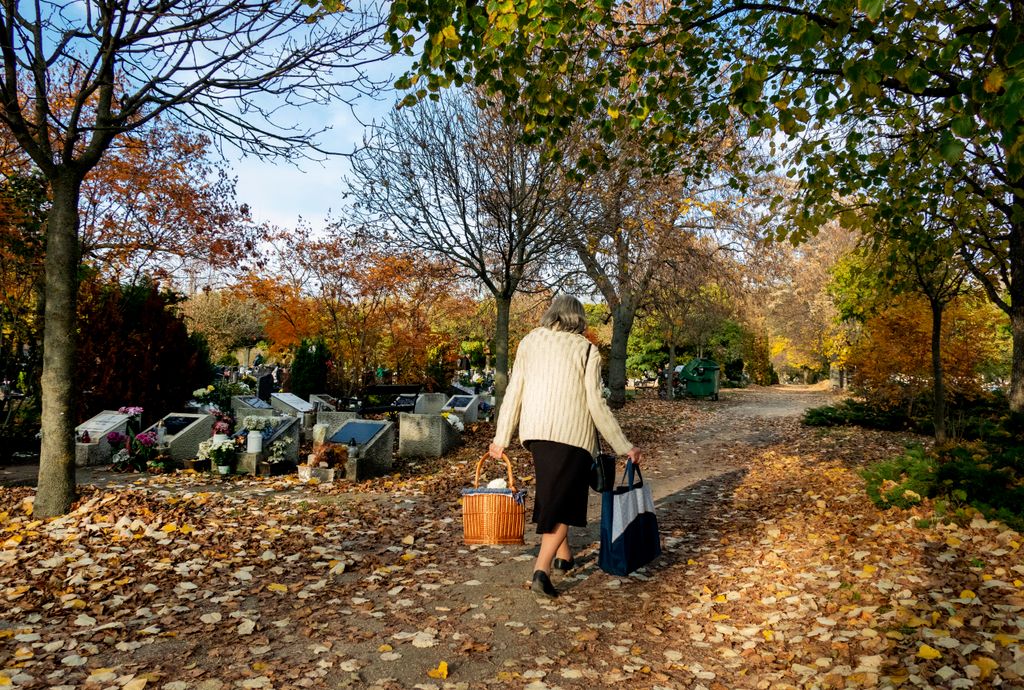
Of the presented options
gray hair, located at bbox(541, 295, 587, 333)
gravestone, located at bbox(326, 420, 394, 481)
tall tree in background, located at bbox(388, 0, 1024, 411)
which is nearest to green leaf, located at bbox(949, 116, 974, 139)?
tall tree in background, located at bbox(388, 0, 1024, 411)

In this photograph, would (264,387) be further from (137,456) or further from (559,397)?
(559,397)

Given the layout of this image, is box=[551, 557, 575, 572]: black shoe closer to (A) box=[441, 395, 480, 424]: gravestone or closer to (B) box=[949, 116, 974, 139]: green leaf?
(B) box=[949, 116, 974, 139]: green leaf

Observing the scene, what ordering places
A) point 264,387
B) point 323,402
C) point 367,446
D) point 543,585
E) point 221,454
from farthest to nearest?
1. point 264,387
2. point 323,402
3. point 367,446
4. point 221,454
5. point 543,585

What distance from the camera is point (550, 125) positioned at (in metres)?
6.39

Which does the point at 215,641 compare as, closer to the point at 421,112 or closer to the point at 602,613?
the point at 602,613

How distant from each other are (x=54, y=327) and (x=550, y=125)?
4.76 meters

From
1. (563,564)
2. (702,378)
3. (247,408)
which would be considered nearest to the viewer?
(563,564)

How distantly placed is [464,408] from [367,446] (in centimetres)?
514

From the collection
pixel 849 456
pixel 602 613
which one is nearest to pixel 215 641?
pixel 602 613

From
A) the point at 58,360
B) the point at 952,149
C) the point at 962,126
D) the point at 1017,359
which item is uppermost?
the point at 962,126

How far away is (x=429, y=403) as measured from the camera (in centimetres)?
1503

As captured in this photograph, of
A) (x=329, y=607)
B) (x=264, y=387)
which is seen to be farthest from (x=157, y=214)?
(x=329, y=607)

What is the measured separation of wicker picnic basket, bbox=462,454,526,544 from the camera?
15.3 ft

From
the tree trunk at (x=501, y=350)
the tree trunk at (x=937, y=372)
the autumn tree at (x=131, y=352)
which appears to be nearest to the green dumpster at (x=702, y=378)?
the tree trunk at (x=501, y=350)
